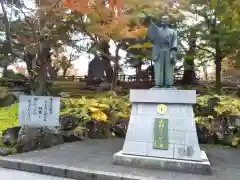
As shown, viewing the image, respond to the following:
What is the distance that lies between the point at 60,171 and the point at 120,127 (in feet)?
14.7

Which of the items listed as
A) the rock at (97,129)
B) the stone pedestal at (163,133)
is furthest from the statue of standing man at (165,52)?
the rock at (97,129)

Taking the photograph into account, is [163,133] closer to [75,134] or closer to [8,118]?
[75,134]

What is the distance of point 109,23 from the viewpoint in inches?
469

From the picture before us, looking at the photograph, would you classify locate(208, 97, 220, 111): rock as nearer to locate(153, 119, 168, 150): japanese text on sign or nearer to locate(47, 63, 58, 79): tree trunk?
locate(153, 119, 168, 150): japanese text on sign

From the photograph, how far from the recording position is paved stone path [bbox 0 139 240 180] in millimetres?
5164

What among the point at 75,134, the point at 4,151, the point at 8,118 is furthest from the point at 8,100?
the point at 4,151

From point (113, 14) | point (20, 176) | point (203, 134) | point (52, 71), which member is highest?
point (113, 14)

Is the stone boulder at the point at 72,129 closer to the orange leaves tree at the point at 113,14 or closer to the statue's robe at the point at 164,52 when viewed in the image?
the statue's robe at the point at 164,52

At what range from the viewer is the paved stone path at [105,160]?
16.9ft

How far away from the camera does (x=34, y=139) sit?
717 centimetres

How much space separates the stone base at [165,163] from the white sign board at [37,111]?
7.53 ft

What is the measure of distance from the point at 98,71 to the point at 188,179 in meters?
16.3

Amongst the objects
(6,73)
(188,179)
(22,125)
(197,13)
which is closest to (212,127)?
(188,179)

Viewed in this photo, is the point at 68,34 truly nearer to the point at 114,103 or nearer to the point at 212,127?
the point at 114,103
